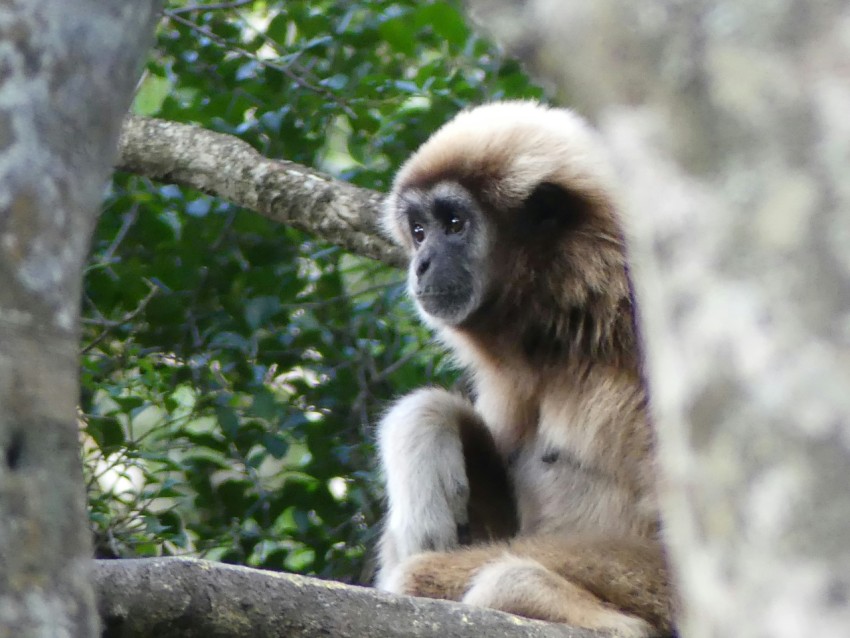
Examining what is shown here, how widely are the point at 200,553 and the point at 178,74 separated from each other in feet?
9.17

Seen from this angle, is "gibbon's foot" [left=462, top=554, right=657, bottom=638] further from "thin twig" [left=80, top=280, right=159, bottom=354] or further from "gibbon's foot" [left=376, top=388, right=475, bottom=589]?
"thin twig" [left=80, top=280, right=159, bottom=354]

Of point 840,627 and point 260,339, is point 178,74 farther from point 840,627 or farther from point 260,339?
point 840,627

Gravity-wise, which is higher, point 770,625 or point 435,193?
point 435,193

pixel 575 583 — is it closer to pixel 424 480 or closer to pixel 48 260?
pixel 424 480

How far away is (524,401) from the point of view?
5277mm

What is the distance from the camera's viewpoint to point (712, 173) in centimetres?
117

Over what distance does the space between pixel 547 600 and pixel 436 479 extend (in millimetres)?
1121

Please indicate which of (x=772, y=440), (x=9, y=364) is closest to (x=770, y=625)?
(x=772, y=440)

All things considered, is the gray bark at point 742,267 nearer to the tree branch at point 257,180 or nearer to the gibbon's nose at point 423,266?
the gibbon's nose at point 423,266

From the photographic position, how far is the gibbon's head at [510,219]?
4.96m

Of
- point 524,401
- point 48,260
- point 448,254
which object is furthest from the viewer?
point 448,254

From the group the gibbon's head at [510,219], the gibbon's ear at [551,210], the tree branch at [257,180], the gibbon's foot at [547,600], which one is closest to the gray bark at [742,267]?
the gibbon's foot at [547,600]

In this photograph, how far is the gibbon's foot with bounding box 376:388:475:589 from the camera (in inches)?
201

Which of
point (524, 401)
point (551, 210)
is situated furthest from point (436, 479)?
point (551, 210)
